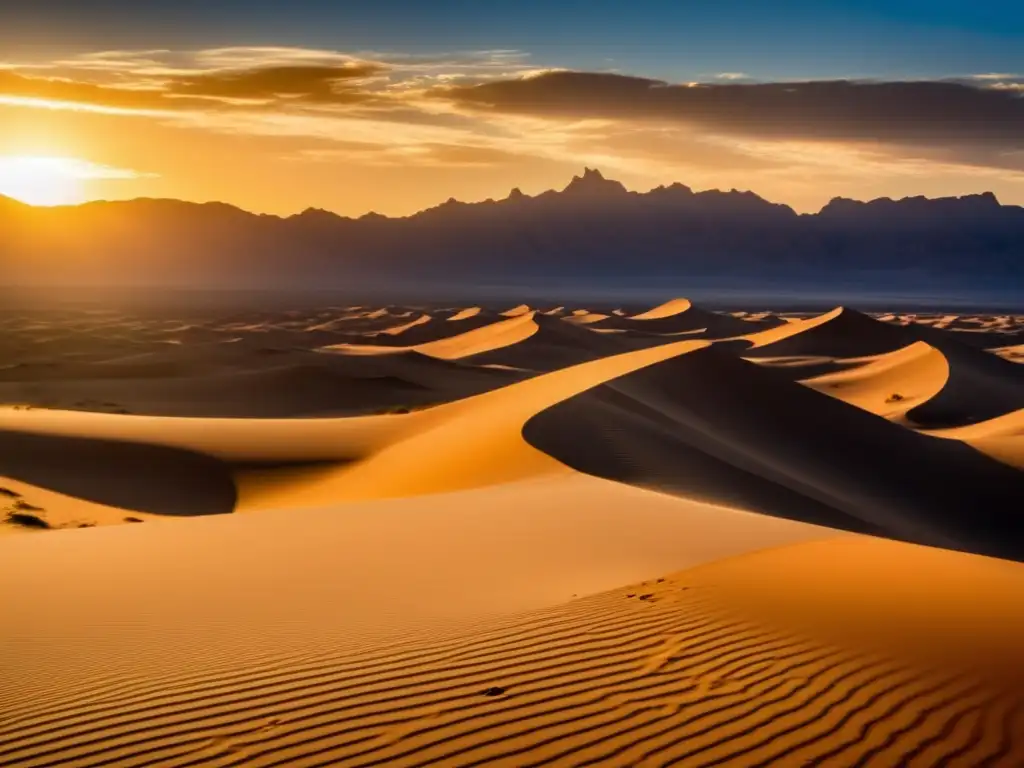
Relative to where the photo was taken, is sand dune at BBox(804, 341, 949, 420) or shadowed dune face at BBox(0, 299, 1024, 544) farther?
sand dune at BBox(804, 341, 949, 420)

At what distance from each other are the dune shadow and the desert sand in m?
0.07

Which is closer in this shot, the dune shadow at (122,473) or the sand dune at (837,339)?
the dune shadow at (122,473)

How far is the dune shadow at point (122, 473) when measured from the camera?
16953 millimetres

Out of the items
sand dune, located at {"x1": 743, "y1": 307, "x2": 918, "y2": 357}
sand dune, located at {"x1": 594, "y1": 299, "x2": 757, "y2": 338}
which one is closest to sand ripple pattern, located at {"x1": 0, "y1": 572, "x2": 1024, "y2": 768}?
sand dune, located at {"x1": 743, "y1": 307, "x2": 918, "y2": 357}

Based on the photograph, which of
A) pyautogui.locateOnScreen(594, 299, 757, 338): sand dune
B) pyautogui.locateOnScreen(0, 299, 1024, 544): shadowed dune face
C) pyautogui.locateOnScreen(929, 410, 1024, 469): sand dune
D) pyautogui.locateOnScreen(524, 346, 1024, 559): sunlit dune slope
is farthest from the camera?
pyautogui.locateOnScreen(594, 299, 757, 338): sand dune

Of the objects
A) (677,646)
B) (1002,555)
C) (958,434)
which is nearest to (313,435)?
(1002,555)

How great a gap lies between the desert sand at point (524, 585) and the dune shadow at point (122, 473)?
0.07m

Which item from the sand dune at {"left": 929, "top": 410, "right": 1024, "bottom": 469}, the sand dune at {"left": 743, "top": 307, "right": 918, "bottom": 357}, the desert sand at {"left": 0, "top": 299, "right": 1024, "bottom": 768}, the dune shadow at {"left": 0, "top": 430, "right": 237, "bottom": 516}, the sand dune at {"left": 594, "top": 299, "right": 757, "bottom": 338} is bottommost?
the sand dune at {"left": 594, "top": 299, "right": 757, "bottom": 338}

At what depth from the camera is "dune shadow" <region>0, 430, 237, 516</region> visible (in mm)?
16953

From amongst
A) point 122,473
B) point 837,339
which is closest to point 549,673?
point 122,473

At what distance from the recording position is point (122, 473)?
18484mm

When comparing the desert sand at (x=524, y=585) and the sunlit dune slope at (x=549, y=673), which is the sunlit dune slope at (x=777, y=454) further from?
the sunlit dune slope at (x=549, y=673)

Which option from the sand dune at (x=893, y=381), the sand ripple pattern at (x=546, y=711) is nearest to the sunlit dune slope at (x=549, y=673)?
the sand ripple pattern at (x=546, y=711)

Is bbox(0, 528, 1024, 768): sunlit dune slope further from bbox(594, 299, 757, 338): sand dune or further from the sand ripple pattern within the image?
bbox(594, 299, 757, 338): sand dune
